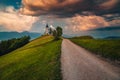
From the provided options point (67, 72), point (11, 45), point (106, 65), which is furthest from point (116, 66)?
point (11, 45)

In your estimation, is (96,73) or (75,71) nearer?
(96,73)

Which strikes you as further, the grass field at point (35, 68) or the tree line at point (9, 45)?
the tree line at point (9, 45)

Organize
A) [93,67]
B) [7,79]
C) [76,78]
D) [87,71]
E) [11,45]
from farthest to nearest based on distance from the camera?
[11,45], [7,79], [93,67], [87,71], [76,78]

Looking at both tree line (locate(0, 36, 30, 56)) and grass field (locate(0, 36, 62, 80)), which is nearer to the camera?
grass field (locate(0, 36, 62, 80))

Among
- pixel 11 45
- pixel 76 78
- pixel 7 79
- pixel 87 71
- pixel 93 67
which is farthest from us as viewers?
pixel 11 45

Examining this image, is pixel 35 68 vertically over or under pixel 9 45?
over

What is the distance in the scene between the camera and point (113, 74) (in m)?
26.2

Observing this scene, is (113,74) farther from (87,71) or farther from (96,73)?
(87,71)

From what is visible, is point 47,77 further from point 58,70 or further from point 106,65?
point 106,65

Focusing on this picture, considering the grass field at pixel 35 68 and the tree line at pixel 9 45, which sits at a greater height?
the grass field at pixel 35 68

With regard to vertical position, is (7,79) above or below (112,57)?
below

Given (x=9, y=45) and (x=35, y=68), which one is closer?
(x=35, y=68)

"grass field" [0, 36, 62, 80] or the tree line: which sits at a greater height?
"grass field" [0, 36, 62, 80]

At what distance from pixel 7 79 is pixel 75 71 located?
49.8ft
